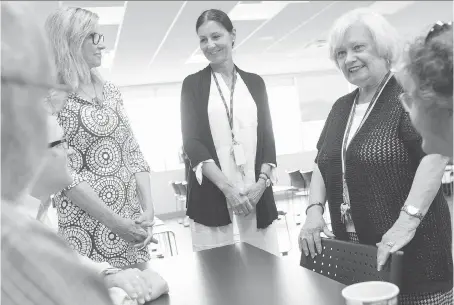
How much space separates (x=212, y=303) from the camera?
112 centimetres

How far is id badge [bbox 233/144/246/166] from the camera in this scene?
2148 millimetres

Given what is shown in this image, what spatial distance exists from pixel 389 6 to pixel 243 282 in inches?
267

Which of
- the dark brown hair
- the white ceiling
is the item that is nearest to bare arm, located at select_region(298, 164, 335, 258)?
the dark brown hair

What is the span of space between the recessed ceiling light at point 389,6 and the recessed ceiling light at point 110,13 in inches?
143

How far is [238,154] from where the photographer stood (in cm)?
215

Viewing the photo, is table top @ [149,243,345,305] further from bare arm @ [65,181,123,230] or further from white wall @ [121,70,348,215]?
white wall @ [121,70,348,215]

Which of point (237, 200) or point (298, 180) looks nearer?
point (237, 200)

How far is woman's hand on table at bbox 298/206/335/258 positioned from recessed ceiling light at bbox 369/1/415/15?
577 centimetres

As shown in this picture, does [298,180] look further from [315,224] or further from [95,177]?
[95,177]

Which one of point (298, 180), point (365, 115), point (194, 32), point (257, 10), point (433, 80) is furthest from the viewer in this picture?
point (298, 180)

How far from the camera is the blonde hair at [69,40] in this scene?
1738mm

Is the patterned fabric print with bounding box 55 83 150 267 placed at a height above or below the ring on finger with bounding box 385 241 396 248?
above

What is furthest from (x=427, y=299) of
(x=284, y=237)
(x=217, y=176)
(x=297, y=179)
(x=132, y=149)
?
(x=297, y=179)

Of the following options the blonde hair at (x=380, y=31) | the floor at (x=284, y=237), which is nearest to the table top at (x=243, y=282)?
the blonde hair at (x=380, y=31)
